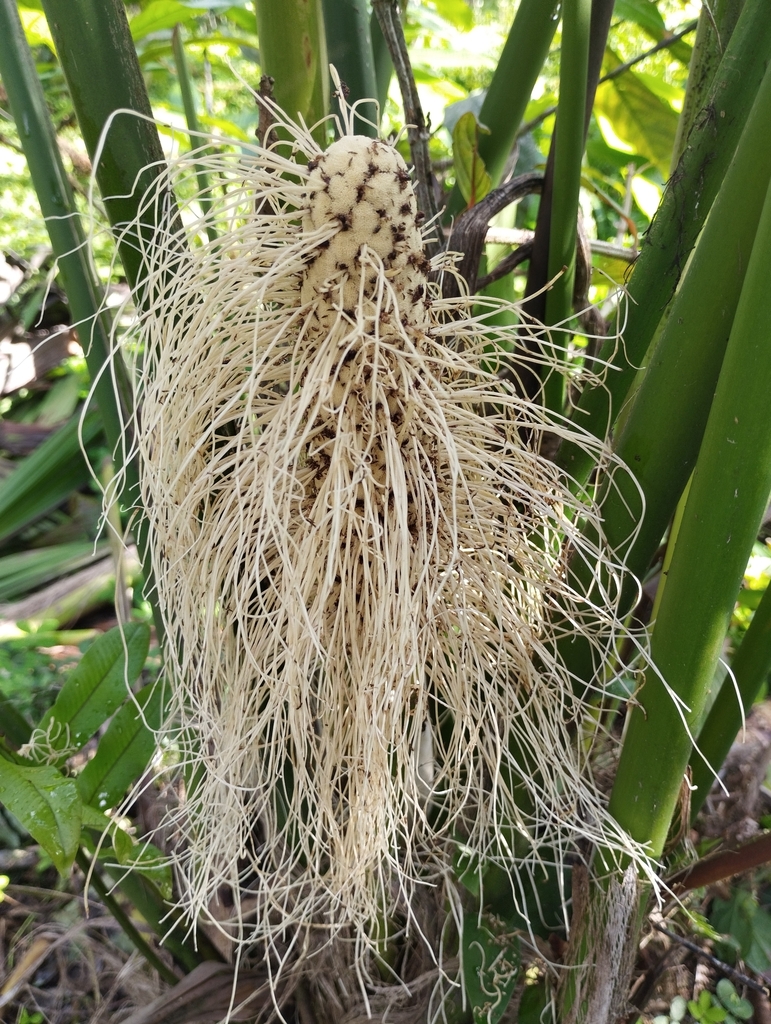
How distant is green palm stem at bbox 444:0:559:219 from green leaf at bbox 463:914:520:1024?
0.64m

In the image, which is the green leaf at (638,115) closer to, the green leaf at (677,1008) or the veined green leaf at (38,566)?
the green leaf at (677,1008)

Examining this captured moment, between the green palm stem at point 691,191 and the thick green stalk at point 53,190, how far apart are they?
1.25ft

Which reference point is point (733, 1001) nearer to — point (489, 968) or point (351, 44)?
point (489, 968)

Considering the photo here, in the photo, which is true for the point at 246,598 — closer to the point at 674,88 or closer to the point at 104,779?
the point at 104,779

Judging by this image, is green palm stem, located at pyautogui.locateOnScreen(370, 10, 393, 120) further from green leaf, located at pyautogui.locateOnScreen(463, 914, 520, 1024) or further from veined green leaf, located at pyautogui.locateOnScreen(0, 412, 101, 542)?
veined green leaf, located at pyautogui.locateOnScreen(0, 412, 101, 542)

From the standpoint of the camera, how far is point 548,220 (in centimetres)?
62

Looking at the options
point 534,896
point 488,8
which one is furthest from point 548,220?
point 488,8

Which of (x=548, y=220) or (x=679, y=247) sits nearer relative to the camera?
(x=679, y=247)

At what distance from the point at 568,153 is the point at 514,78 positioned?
0.12 metres

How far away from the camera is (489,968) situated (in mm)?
608

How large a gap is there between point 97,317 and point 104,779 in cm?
38

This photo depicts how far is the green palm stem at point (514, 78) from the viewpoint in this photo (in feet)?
1.92

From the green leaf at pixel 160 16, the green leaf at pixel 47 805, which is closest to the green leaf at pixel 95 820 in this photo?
the green leaf at pixel 47 805

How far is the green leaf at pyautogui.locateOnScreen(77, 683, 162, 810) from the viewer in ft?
2.06
